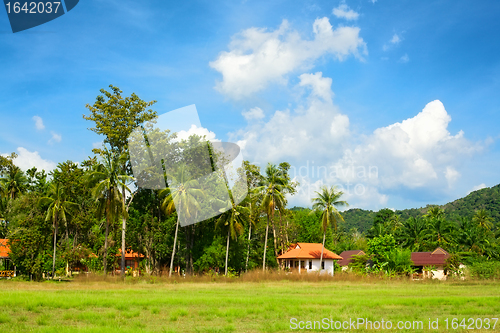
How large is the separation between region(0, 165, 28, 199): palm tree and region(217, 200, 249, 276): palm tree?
106ft

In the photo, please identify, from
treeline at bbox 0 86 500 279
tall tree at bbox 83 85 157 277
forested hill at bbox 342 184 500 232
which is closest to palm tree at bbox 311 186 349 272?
treeline at bbox 0 86 500 279

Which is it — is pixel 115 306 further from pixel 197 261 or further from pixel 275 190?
pixel 275 190

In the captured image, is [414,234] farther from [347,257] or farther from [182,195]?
[182,195]

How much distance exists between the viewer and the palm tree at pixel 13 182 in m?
58.6

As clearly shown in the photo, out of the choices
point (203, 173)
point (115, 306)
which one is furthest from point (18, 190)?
point (115, 306)

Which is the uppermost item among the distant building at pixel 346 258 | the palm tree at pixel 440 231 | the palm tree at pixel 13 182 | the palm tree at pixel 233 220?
the palm tree at pixel 13 182

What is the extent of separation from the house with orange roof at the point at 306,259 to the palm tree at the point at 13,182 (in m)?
38.5

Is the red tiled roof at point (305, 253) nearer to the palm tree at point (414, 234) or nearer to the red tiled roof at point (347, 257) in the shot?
the red tiled roof at point (347, 257)

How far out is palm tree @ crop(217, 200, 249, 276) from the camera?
44938mm

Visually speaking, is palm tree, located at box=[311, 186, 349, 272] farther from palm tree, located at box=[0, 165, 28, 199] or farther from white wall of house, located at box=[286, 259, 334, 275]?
palm tree, located at box=[0, 165, 28, 199]

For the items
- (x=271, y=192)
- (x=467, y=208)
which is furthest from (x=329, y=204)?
(x=467, y=208)

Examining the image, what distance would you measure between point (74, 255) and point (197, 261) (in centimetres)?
1499

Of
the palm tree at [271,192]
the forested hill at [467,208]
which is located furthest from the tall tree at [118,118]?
the forested hill at [467,208]

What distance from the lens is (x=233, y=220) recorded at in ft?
148
